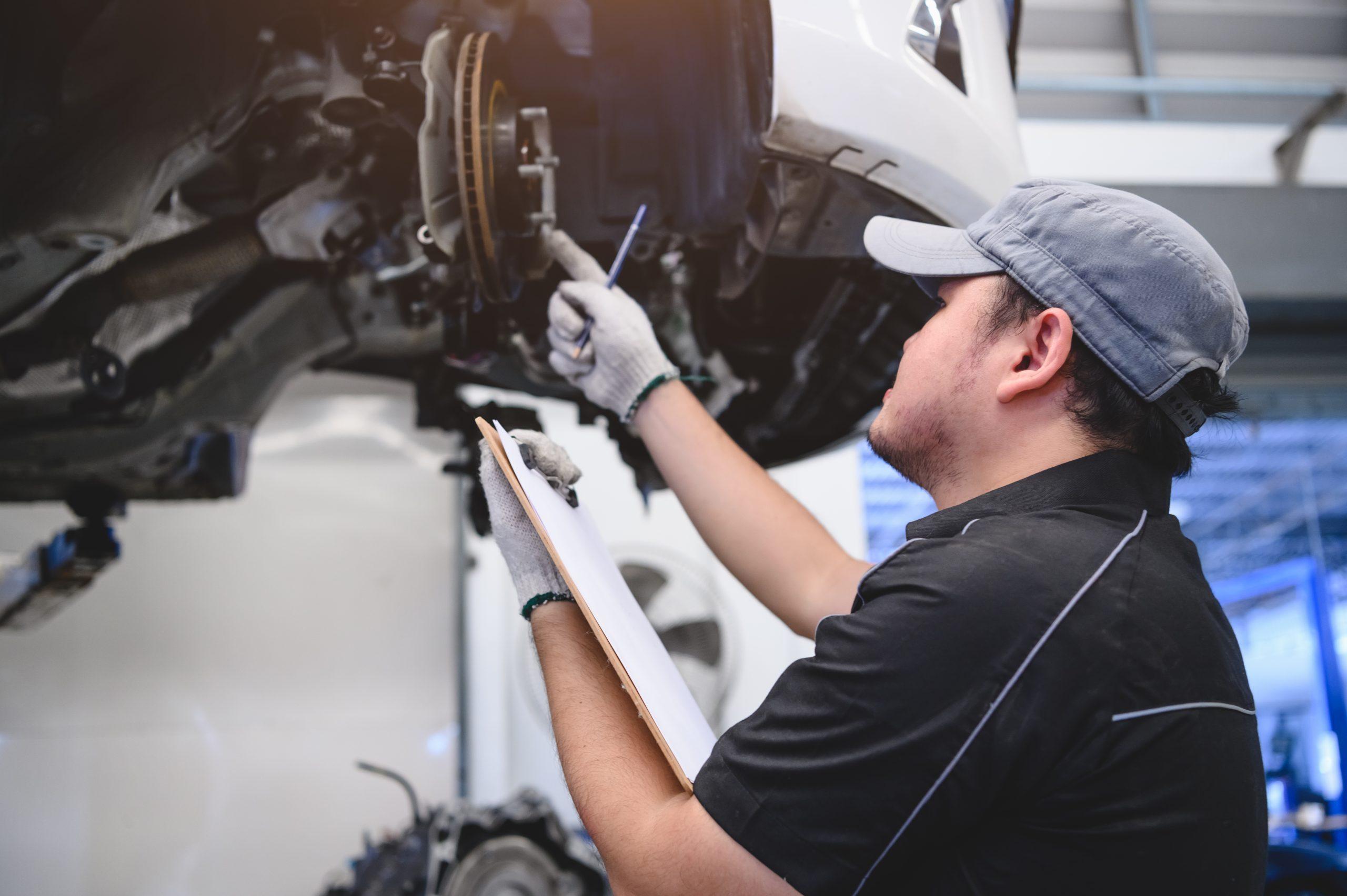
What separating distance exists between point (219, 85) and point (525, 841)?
203 centimetres

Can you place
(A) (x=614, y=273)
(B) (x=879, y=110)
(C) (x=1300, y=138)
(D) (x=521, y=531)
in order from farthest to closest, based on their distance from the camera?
1. (C) (x=1300, y=138)
2. (A) (x=614, y=273)
3. (B) (x=879, y=110)
4. (D) (x=521, y=531)

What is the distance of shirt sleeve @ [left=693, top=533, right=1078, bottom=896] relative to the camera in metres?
0.66

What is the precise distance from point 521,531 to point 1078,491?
56 centimetres

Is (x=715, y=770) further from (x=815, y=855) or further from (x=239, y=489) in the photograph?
(x=239, y=489)

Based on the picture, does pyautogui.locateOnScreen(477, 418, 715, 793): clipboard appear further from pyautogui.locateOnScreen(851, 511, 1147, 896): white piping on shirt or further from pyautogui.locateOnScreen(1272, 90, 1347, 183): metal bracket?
pyautogui.locateOnScreen(1272, 90, 1347, 183): metal bracket

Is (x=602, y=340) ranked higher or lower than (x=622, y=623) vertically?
higher

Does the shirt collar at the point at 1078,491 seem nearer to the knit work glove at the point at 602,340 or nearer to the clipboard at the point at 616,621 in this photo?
the clipboard at the point at 616,621

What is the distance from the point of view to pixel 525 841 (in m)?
2.56

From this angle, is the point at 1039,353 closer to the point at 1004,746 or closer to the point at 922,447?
the point at 922,447

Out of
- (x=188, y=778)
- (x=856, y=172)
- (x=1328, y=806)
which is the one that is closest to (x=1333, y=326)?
(x=1328, y=806)

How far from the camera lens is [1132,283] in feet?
2.67

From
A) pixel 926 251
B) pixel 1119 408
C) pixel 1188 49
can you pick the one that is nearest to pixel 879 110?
pixel 926 251

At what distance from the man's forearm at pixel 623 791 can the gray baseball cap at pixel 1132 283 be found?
53 cm

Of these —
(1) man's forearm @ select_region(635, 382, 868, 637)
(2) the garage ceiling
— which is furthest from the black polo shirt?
(2) the garage ceiling
